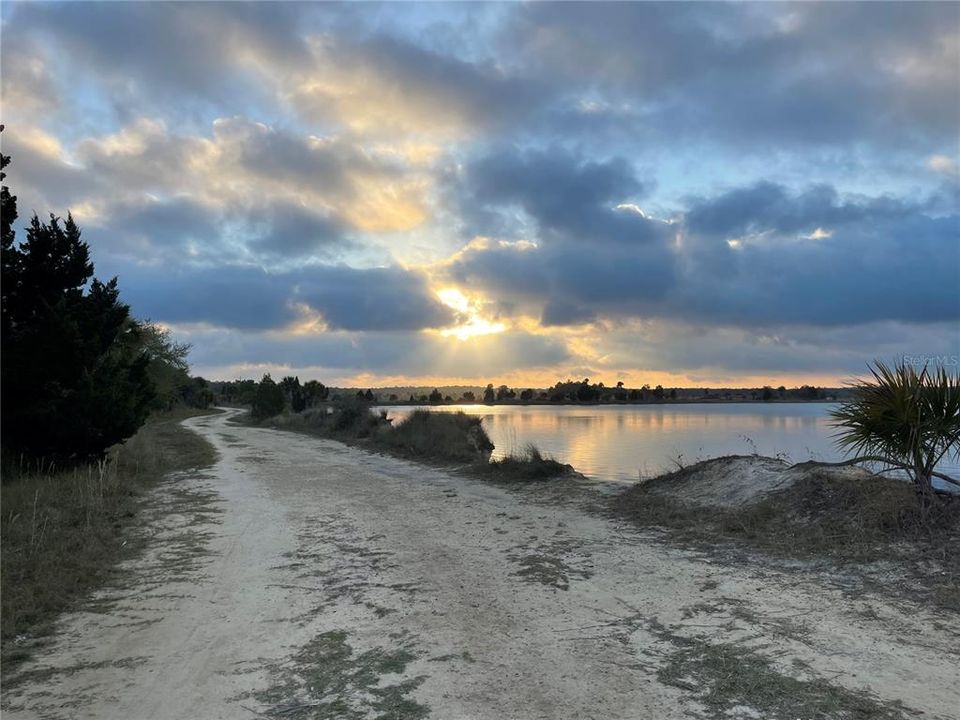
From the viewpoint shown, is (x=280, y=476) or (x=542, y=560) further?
(x=280, y=476)

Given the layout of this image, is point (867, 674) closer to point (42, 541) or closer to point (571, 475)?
point (42, 541)

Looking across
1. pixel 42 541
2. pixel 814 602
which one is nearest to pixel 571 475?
pixel 814 602

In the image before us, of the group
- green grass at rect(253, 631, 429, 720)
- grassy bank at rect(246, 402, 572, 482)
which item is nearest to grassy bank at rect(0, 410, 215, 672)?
green grass at rect(253, 631, 429, 720)

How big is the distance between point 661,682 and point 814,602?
8.23 ft

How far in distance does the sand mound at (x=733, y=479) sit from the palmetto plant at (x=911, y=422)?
0.89 m

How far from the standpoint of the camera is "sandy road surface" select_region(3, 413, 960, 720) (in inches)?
159

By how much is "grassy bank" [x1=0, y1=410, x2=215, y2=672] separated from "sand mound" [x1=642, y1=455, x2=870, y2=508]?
900cm

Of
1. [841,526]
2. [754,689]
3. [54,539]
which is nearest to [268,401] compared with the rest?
[54,539]

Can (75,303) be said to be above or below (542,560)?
above

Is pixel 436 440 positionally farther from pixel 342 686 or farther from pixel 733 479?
pixel 342 686

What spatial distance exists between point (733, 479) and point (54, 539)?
34.8 feet

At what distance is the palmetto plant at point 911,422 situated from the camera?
8.28m

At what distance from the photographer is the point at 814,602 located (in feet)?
19.1

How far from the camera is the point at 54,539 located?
8.10 m
